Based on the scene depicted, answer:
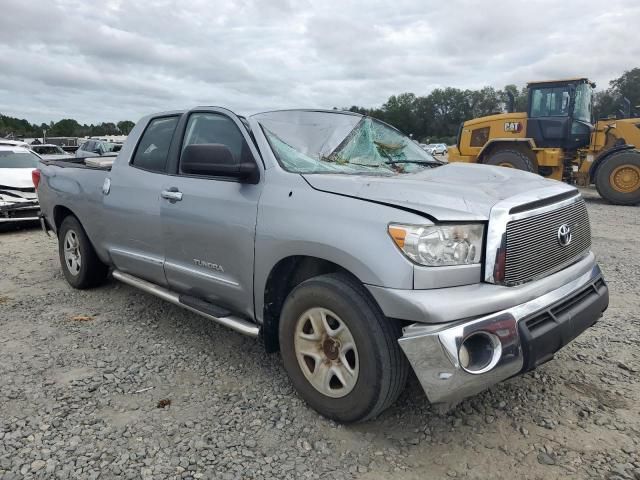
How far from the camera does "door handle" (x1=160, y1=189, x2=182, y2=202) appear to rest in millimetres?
3521

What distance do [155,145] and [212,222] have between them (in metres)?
1.23

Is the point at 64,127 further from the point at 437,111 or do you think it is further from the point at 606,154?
the point at 606,154

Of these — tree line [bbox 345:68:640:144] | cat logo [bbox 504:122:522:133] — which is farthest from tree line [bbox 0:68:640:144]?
cat logo [bbox 504:122:522:133]

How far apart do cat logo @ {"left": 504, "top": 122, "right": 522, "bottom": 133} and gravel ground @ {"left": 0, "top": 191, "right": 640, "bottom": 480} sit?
10191 mm

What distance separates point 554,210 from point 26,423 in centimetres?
313

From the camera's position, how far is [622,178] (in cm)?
1184

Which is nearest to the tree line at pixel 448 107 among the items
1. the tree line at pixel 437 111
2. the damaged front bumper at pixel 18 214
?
the tree line at pixel 437 111

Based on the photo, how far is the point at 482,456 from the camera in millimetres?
2471

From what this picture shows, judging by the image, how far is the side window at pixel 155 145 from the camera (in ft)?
12.8

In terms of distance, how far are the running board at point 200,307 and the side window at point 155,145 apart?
3.02 ft

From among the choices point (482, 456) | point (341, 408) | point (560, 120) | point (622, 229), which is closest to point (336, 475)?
point (341, 408)

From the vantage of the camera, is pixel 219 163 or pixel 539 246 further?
pixel 219 163

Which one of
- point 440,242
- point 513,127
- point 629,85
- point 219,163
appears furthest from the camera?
point 629,85

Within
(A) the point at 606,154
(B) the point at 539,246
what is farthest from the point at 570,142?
(B) the point at 539,246
